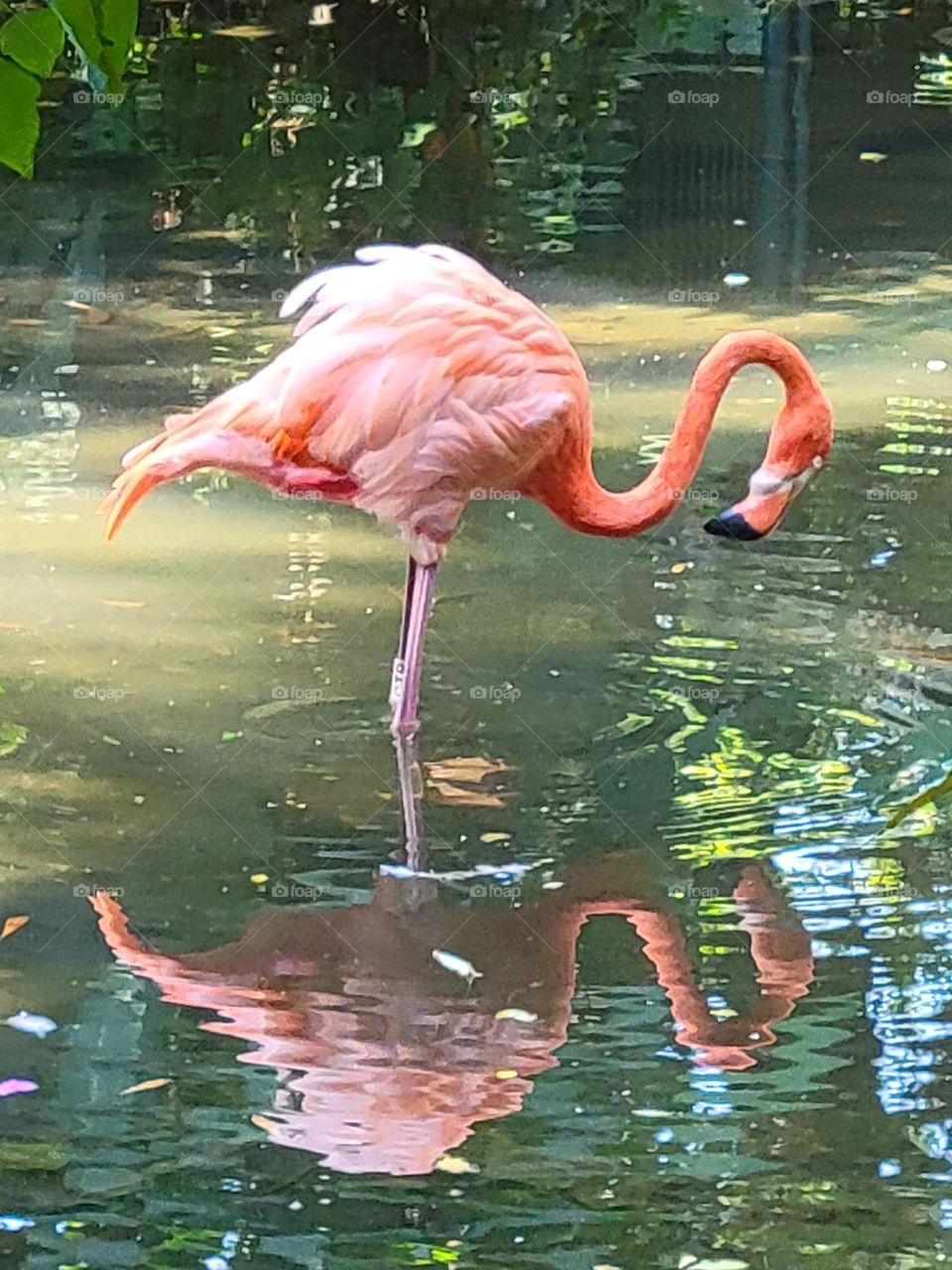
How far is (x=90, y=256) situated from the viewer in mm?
7684

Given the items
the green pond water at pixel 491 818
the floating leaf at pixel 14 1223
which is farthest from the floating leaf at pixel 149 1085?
the floating leaf at pixel 14 1223

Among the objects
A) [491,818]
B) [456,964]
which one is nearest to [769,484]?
[491,818]

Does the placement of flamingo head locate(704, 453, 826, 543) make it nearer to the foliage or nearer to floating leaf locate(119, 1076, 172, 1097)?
floating leaf locate(119, 1076, 172, 1097)

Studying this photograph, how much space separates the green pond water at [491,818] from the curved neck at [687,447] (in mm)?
359

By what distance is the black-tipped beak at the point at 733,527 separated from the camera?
14.4ft

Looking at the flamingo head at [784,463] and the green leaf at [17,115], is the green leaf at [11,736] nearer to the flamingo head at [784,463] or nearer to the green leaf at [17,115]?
the flamingo head at [784,463]

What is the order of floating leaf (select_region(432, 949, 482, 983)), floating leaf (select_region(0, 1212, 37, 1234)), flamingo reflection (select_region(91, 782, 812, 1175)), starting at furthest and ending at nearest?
floating leaf (select_region(432, 949, 482, 983)) < flamingo reflection (select_region(91, 782, 812, 1175)) < floating leaf (select_region(0, 1212, 37, 1234))

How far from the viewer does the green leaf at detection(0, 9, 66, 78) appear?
1.40m

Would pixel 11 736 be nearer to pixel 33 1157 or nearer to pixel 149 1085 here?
pixel 149 1085

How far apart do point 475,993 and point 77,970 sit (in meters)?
0.66

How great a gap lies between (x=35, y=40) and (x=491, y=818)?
8.96ft

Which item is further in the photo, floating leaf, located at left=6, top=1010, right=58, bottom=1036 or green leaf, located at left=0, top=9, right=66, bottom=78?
floating leaf, located at left=6, top=1010, right=58, bottom=1036

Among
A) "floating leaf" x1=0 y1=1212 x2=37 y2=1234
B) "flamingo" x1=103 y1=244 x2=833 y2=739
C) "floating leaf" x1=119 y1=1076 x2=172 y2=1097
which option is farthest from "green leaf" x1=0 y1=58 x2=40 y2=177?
"flamingo" x1=103 y1=244 x2=833 y2=739

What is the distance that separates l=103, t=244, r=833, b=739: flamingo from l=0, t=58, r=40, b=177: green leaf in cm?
270
